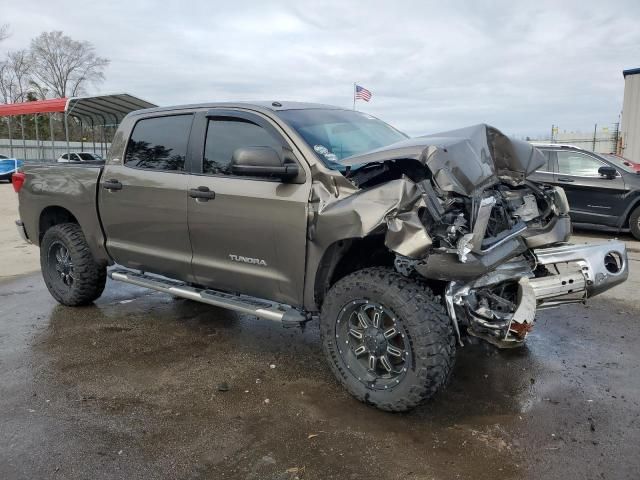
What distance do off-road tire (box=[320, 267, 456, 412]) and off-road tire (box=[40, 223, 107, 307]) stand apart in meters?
3.04

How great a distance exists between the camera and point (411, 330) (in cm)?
307

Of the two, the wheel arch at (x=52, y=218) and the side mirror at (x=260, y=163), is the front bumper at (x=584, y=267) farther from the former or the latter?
the wheel arch at (x=52, y=218)

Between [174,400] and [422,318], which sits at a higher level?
[422,318]

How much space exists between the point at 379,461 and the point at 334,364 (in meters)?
0.79

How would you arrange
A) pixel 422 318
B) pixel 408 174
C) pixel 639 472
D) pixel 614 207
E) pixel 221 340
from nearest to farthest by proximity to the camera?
pixel 639 472
pixel 422 318
pixel 408 174
pixel 221 340
pixel 614 207

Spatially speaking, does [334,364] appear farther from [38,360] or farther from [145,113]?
[145,113]

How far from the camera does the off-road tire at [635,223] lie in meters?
9.46

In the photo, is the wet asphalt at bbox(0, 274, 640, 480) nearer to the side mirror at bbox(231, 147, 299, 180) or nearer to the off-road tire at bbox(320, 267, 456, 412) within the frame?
the off-road tire at bbox(320, 267, 456, 412)

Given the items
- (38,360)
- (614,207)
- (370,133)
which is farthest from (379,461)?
(614,207)

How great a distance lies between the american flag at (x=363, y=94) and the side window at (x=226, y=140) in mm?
14683

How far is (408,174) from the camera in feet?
11.2

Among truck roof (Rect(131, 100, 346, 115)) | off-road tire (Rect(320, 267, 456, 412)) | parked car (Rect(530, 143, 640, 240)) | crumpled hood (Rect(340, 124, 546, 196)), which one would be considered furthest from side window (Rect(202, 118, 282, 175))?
parked car (Rect(530, 143, 640, 240))

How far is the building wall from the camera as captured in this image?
20016mm

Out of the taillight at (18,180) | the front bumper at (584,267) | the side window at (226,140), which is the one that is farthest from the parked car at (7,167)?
the front bumper at (584,267)
